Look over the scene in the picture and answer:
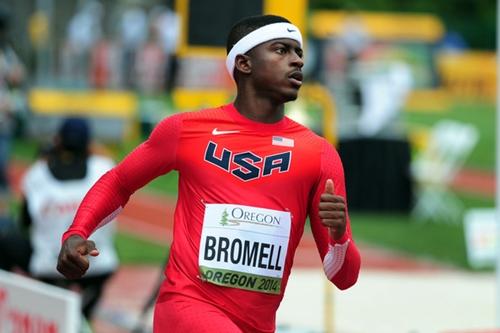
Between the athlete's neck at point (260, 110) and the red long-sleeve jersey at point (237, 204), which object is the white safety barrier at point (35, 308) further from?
the athlete's neck at point (260, 110)

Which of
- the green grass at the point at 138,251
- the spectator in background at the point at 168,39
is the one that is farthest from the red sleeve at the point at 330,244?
the spectator in background at the point at 168,39

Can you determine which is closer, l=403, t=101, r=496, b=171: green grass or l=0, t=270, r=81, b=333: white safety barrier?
l=0, t=270, r=81, b=333: white safety barrier

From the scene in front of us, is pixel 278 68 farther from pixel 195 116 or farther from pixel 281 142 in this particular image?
pixel 195 116

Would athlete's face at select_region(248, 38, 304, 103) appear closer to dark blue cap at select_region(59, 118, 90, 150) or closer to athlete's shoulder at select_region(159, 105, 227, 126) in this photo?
athlete's shoulder at select_region(159, 105, 227, 126)

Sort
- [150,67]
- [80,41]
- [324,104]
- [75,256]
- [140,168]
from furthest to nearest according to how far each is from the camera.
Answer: [150,67], [80,41], [324,104], [140,168], [75,256]

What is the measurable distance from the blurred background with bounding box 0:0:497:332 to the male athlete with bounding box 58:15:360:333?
4233mm

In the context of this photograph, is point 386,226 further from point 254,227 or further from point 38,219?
point 254,227

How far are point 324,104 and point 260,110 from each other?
514 cm

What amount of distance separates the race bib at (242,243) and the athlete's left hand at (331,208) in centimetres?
38

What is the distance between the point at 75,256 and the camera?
5621 millimetres

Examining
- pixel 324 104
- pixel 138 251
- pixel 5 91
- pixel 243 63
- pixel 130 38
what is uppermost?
pixel 243 63

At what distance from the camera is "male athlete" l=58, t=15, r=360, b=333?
586 cm

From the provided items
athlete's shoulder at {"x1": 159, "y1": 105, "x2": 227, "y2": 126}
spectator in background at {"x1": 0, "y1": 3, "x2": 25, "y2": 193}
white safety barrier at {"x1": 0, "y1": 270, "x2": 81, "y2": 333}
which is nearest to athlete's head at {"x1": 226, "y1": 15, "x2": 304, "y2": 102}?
athlete's shoulder at {"x1": 159, "y1": 105, "x2": 227, "y2": 126}

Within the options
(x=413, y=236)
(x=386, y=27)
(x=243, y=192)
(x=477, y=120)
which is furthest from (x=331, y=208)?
(x=386, y=27)
